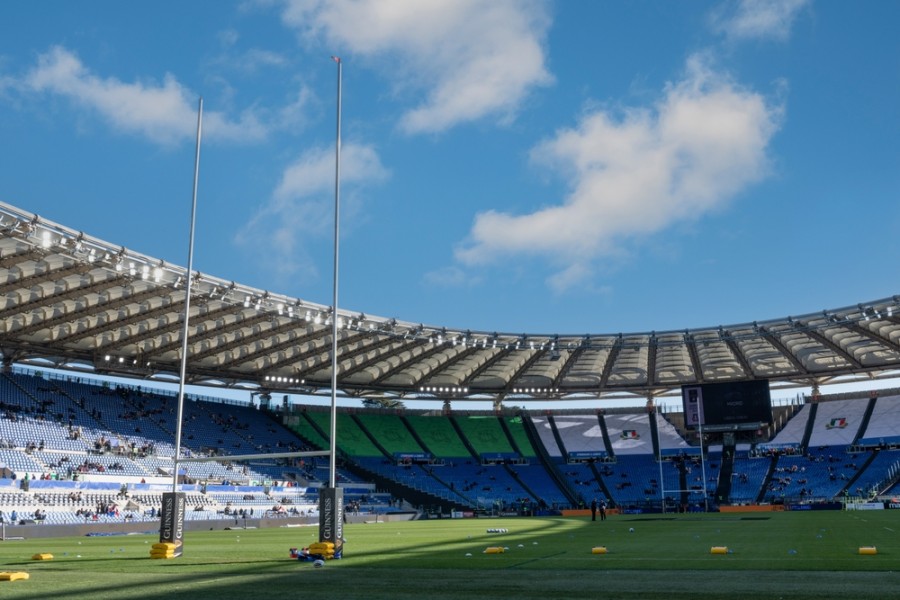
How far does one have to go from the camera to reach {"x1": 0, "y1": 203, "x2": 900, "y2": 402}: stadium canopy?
44.3 meters

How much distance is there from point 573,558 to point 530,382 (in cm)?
5618

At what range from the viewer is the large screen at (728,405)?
6938cm

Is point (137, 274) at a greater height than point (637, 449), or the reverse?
point (137, 274)

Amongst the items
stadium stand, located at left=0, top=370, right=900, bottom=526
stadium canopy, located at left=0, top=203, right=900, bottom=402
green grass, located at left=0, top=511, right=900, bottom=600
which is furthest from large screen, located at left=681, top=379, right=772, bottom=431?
green grass, located at left=0, top=511, right=900, bottom=600

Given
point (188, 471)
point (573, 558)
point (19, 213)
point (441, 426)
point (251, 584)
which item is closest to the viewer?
point (251, 584)

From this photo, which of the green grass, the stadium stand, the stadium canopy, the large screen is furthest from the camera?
the large screen

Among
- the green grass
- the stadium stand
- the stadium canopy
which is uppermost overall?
the stadium canopy

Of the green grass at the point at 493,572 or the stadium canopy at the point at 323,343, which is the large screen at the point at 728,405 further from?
the green grass at the point at 493,572

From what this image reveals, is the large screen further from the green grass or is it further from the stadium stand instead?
the green grass

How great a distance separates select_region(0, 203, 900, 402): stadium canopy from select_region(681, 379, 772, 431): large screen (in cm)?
216

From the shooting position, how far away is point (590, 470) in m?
78.9

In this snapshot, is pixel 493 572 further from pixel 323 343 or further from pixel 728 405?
pixel 728 405

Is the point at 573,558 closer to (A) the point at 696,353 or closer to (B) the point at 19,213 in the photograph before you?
(B) the point at 19,213

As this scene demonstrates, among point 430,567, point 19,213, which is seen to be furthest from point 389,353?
point 430,567
